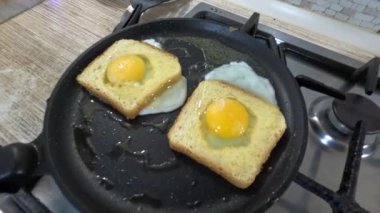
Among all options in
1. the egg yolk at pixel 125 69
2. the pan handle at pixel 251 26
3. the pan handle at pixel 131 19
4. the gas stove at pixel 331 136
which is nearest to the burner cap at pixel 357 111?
the gas stove at pixel 331 136

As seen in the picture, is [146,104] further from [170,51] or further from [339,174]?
[339,174]

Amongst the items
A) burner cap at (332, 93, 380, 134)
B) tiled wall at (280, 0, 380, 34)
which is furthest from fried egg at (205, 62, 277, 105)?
tiled wall at (280, 0, 380, 34)

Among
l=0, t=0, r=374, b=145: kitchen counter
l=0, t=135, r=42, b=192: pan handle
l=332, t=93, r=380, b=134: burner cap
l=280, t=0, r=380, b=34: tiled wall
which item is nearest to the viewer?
l=0, t=135, r=42, b=192: pan handle

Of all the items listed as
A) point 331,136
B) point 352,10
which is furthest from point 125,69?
point 352,10

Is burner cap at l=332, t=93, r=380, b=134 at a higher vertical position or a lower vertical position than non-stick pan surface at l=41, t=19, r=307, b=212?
higher

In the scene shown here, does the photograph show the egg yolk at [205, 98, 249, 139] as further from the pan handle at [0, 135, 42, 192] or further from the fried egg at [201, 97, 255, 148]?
the pan handle at [0, 135, 42, 192]

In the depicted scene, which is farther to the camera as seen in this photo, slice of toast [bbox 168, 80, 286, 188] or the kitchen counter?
the kitchen counter

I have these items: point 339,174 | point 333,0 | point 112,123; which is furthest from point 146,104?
point 333,0

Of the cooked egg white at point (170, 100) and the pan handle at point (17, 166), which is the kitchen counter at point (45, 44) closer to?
the pan handle at point (17, 166)
